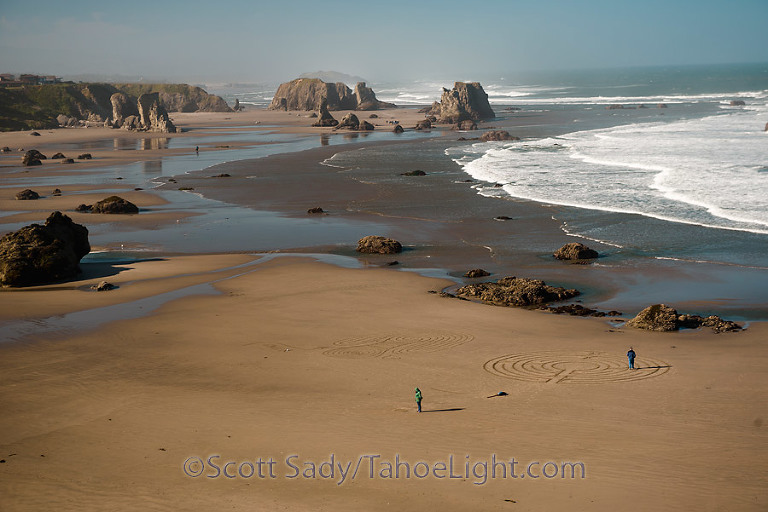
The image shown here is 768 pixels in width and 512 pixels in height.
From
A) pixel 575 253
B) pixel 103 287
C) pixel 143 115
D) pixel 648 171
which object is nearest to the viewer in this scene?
pixel 103 287

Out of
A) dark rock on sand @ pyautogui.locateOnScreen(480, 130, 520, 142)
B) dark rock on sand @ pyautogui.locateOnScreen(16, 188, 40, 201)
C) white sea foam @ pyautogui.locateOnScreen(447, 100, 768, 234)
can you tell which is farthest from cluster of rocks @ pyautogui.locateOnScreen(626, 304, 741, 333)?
dark rock on sand @ pyautogui.locateOnScreen(480, 130, 520, 142)

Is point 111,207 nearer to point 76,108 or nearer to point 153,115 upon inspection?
point 153,115

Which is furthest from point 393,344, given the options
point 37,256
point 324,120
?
point 324,120

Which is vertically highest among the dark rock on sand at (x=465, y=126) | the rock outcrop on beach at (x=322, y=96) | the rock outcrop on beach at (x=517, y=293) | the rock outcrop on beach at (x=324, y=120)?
the rock outcrop on beach at (x=322, y=96)

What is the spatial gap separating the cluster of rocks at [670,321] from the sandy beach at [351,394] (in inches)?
15.1

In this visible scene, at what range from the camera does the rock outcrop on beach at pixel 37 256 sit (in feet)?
84.4

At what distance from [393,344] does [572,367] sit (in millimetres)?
4527

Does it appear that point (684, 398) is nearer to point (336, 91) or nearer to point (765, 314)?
point (765, 314)

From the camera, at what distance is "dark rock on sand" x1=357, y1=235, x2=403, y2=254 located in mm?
30141

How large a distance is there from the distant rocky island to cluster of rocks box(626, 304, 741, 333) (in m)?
83.2

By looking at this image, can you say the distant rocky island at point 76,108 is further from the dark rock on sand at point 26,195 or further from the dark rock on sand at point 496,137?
the dark rock on sand at point 26,195

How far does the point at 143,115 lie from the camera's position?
9862cm

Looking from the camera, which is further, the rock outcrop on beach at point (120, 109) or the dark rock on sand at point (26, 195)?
the rock outcrop on beach at point (120, 109)

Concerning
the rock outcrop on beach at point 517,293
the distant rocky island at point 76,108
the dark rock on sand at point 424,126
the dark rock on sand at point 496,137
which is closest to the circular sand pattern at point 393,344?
the rock outcrop on beach at point 517,293
